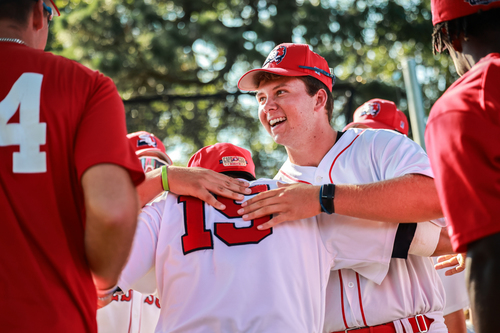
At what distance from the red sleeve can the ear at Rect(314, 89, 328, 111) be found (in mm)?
1809

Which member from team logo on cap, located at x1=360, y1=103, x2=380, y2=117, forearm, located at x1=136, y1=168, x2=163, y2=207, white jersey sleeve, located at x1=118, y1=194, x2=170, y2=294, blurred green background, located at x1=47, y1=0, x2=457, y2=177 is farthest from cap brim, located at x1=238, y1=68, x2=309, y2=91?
blurred green background, located at x1=47, y1=0, x2=457, y2=177

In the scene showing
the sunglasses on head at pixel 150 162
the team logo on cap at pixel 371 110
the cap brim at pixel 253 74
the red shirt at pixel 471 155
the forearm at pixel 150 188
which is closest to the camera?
the red shirt at pixel 471 155

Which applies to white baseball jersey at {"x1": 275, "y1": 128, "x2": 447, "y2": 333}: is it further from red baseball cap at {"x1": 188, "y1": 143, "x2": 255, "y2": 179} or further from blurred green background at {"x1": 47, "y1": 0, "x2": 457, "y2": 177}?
blurred green background at {"x1": 47, "y1": 0, "x2": 457, "y2": 177}

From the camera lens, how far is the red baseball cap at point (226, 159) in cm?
275

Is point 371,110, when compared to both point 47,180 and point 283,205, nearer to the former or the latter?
point 283,205

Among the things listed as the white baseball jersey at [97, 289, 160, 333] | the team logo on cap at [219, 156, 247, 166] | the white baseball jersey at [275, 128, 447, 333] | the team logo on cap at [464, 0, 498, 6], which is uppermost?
the team logo on cap at [464, 0, 498, 6]

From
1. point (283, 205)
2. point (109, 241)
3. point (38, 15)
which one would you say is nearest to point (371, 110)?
point (283, 205)

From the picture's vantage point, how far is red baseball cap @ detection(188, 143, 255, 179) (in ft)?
9.04

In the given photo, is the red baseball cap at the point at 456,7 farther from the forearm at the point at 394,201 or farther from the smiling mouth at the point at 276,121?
the smiling mouth at the point at 276,121

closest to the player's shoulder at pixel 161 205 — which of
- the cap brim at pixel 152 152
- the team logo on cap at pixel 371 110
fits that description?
the cap brim at pixel 152 152

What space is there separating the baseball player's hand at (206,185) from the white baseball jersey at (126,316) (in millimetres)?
1090

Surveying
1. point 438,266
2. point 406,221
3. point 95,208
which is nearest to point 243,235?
point 406,221

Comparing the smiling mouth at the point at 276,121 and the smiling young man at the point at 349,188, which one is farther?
the smiling mouth at the point at 276,121

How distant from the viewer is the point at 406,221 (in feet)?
7.87
